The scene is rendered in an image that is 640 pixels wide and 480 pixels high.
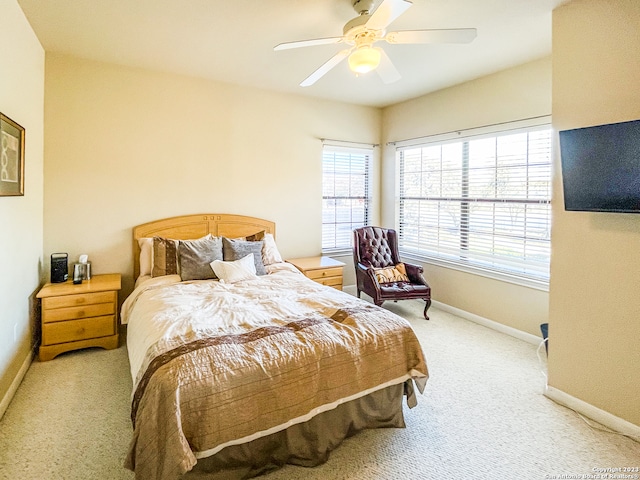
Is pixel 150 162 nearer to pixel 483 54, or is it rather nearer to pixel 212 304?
pixel 212 304

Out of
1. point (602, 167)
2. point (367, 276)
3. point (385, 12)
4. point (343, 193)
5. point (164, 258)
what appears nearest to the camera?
point (385, 12)

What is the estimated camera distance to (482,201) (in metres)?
3.97

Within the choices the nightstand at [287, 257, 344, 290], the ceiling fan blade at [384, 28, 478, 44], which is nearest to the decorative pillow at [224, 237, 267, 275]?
the nightstand at [287, 257, 344, 290]

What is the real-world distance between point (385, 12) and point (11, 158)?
8.61 ft

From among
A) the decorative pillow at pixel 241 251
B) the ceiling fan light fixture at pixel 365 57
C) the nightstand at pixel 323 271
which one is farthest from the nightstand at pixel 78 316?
the ceiling fan light fixture at pixel 365 57

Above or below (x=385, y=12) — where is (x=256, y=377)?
below

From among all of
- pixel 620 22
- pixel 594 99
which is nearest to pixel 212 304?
pixel 594 99

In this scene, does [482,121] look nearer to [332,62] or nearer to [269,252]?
[332,62]

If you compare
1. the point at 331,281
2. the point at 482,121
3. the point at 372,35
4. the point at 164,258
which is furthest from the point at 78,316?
the point at 482,121

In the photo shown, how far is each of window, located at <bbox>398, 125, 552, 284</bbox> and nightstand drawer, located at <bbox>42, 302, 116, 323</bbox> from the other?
12.2ft

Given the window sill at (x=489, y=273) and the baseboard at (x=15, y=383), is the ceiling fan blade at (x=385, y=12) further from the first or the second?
the baseboard at (x=15, y=383)

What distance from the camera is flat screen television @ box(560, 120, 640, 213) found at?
1951mm

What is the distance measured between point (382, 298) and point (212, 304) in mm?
1993

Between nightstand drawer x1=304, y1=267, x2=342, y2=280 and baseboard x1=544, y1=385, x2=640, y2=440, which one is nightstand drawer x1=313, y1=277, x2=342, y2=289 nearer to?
nightstand drawer x1=304, y1=267, x2=342, y2=280
